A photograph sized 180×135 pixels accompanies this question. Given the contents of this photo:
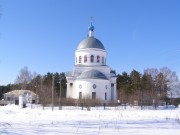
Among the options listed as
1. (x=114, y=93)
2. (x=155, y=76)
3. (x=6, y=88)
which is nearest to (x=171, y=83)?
(x=155, y=76)

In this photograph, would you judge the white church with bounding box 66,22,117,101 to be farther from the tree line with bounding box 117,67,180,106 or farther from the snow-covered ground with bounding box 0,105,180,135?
the snow-covered ground with bounding box 0,105,180,135

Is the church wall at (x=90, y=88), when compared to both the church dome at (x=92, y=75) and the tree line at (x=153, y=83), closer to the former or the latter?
the church dome at (x=92, y=75)

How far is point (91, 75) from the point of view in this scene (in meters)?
48.3

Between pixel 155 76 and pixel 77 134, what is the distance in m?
58.1

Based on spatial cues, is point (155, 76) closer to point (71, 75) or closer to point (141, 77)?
point (141, 77)

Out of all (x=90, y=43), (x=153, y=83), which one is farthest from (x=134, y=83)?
(x=90, y=43)

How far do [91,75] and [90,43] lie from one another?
22.0 ft

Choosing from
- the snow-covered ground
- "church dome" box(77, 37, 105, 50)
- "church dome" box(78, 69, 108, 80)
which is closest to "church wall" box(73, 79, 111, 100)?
"church dome" box(78, 69, 108, 80)

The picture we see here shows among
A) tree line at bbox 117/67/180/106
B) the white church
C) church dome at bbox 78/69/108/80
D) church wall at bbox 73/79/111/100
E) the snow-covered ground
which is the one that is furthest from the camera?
tree line at bbox 117/67/180/106

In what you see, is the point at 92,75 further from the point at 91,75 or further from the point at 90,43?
the point at 90,43

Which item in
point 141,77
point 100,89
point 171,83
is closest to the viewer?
point 100,89

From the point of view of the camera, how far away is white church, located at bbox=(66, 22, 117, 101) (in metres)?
48.2

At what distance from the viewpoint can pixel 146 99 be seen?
4359 centimetres

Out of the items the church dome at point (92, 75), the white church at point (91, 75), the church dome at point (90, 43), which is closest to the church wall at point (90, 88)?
the white church at point (91, 75)
